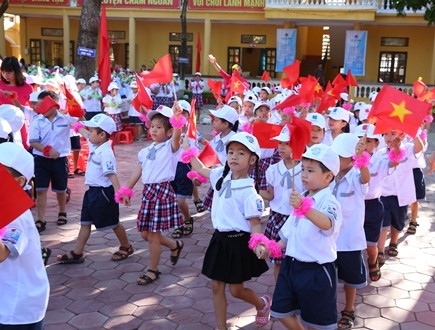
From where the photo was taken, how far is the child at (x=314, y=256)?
3.17m

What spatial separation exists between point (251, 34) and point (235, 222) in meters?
22.7

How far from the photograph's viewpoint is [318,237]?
3.19 meters

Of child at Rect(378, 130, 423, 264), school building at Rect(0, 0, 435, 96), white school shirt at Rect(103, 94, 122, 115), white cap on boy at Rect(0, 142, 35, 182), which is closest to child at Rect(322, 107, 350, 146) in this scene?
child at Rect(378, 130, 423, 264)

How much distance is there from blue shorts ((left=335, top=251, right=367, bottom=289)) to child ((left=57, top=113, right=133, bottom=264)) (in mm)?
2269

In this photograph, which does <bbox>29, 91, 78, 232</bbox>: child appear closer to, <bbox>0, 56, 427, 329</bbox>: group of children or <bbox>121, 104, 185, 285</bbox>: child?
<bbox>0, 56, 427, 329</bbox>: group of children

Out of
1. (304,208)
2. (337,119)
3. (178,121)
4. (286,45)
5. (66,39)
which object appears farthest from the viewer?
(66,39)

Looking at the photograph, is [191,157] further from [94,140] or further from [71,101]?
[71,101]

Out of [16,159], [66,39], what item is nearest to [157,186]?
[16,159]

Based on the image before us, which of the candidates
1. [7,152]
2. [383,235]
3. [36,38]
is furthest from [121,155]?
[36,38]

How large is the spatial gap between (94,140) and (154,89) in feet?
32.9

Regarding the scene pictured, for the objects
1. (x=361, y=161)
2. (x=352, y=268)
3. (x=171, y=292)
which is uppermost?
(x=361, y=161)

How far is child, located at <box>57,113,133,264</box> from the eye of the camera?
5.06 meters

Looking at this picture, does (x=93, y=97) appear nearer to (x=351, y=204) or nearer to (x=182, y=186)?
(x=182, y=186)

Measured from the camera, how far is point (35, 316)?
2.56 m
